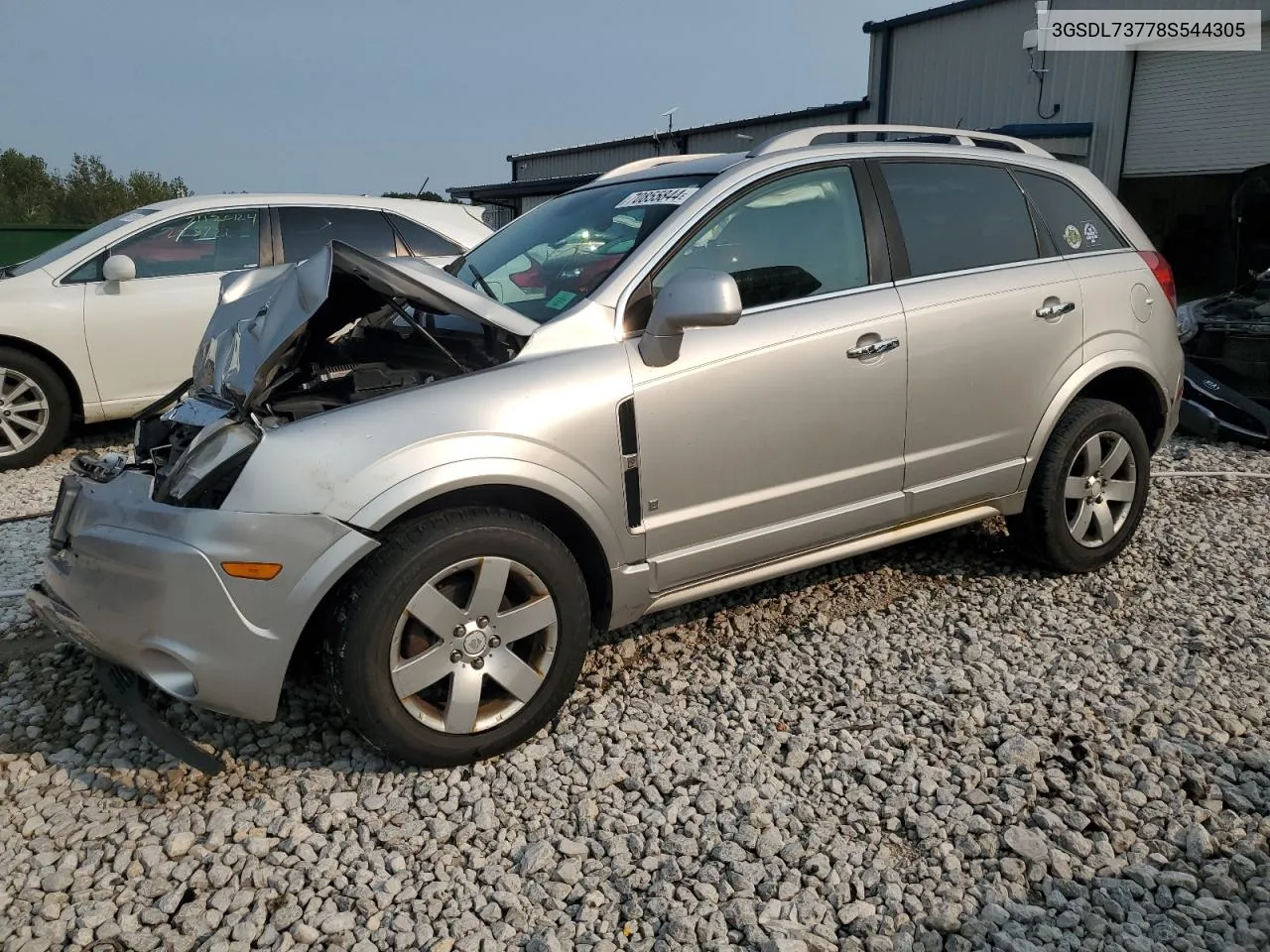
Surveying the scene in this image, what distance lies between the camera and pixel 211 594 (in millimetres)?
2555

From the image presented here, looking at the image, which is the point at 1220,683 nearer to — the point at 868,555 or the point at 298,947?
the point at 868,555

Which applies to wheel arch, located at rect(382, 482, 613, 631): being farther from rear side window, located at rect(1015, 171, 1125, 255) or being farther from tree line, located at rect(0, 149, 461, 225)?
tree line, located at rect(0, 149, 461, 225)

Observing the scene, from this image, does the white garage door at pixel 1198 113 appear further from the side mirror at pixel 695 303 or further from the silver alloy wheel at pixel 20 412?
the silver alloy wheel at pixel 20 412

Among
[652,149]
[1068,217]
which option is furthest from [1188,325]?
[652,149]

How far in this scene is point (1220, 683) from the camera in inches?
132

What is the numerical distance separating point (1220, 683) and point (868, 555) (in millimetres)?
1549

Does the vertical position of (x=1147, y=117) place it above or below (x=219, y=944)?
above

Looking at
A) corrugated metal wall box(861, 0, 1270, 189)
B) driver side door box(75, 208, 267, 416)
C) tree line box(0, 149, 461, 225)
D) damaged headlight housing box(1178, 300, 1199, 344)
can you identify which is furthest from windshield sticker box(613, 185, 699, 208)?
tree line box(0, 149, 461, 225)

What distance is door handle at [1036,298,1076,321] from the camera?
12.6 ft

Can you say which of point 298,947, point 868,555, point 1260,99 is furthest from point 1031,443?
point 1260,99

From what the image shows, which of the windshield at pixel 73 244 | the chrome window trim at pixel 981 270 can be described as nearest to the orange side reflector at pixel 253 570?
the chrome window trim at pixel 981 270

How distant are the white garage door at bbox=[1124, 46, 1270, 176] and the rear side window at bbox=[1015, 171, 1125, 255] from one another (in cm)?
917

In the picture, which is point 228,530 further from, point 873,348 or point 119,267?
point 119,267

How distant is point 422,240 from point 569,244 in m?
3.86
